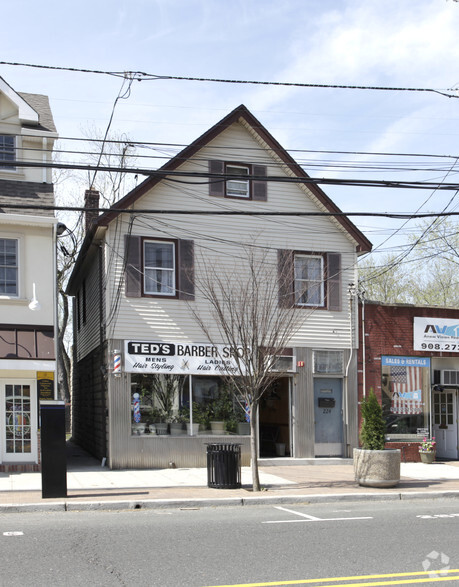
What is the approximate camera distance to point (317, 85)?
47.8ft

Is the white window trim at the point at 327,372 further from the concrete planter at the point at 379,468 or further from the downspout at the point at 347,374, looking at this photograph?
the concrete planter at the point at 379,468

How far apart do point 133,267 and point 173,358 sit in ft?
8.46

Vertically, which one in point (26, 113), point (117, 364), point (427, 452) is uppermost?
point (26, 113)

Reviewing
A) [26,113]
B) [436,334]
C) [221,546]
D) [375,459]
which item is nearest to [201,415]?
[375,459]

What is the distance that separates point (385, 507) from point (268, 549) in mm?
4929

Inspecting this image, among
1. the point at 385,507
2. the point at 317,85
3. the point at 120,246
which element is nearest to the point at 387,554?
the point at 385,507

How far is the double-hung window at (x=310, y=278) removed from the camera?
20.2 meters

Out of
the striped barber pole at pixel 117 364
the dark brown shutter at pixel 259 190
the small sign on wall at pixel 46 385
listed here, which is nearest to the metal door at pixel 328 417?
the dark brown shutter at pixel 259 190

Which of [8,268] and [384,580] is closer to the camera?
[384,580]

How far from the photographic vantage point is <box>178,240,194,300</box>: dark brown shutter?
62.0ft

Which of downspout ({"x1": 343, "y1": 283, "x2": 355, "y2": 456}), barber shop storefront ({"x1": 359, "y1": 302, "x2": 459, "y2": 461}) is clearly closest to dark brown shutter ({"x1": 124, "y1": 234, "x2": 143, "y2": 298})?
downspout ({"x1": 343, "y1": 283, "x2": 355, "y2": 456})

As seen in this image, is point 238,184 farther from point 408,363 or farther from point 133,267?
point 408,363

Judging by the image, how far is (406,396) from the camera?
68.4 feet

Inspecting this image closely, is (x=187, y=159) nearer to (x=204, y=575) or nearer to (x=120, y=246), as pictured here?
(x=120, y=246)
